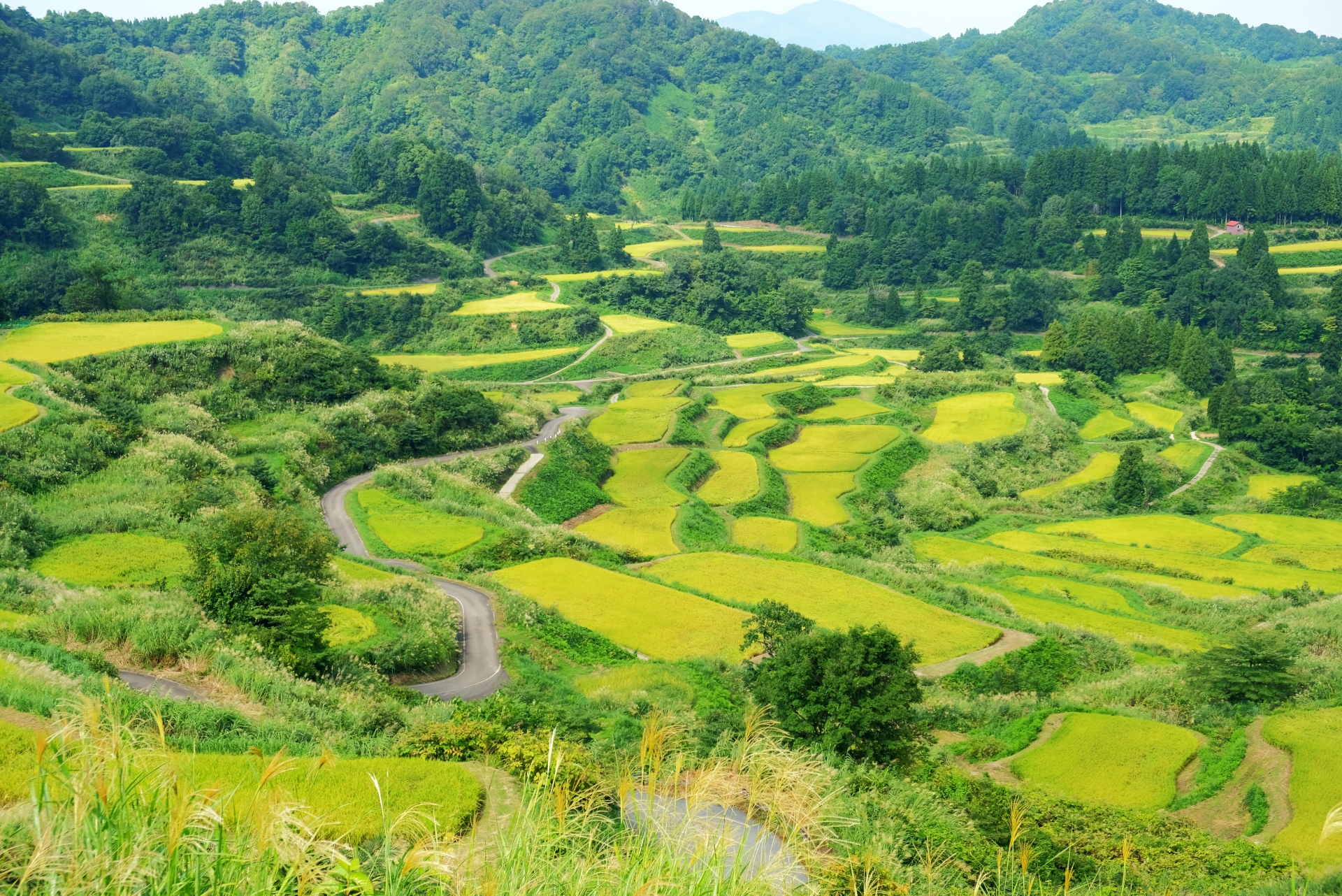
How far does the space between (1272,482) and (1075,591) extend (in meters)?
25.3

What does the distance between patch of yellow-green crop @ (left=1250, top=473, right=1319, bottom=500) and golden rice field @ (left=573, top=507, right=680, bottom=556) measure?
30764 mm

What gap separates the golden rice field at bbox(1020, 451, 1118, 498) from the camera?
5025 centimetres

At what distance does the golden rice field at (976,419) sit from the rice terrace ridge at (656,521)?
417mm

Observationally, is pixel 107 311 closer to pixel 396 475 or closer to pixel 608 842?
pixel 396 475

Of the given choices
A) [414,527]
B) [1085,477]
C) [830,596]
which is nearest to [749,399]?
[1085,477]

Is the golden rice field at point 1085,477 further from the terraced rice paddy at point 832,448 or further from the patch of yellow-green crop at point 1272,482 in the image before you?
the terraced rice paddy at point 832,448

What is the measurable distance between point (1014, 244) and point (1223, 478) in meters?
49.0

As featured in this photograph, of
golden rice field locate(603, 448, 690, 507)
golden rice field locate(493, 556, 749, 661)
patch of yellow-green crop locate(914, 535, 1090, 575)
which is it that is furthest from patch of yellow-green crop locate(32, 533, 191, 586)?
patch of yellow-green crop locate(914, 535, 1090, 575)

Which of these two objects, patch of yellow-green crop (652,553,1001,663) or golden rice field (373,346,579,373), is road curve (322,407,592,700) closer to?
patch of yellow-green crop (652,553,1001,663)

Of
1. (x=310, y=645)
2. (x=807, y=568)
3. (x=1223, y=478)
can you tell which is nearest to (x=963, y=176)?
(x=1223, y=478)

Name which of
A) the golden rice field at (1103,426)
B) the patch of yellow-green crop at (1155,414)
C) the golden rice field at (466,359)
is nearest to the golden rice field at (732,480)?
the golden rice field at (1103,426)

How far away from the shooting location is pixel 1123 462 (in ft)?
162

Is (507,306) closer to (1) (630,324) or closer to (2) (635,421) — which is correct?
(1) (630,324)

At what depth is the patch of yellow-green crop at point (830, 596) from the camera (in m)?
28.0
